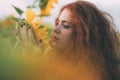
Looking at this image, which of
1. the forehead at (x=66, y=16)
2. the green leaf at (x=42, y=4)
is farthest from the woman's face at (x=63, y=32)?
the green leaf at (x=42, y=4)

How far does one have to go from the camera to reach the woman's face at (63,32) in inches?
117

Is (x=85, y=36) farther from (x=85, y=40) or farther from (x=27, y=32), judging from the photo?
(x=27, y=32)

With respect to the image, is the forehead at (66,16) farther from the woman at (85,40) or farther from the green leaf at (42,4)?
the green leaf at (42,4)

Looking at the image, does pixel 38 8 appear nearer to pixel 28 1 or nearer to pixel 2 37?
pixel 28 1

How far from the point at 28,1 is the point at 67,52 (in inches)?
14.6

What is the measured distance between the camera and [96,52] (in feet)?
9.87

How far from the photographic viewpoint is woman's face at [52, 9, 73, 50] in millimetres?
2961

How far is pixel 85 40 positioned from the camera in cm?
299

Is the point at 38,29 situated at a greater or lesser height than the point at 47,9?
lesser

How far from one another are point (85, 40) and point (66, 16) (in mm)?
178

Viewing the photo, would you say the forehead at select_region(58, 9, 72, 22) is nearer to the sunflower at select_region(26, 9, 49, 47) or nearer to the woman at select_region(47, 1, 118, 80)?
the woman at select_region(47, 1, 118, 80)

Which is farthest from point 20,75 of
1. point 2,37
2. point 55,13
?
point 55,13

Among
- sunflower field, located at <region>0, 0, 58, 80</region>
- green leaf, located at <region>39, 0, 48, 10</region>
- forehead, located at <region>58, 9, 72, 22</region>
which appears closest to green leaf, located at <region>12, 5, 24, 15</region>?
sunflower field, located at <region>0, 0, 58, 80</region>

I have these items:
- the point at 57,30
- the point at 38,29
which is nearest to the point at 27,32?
the point at 38,29
